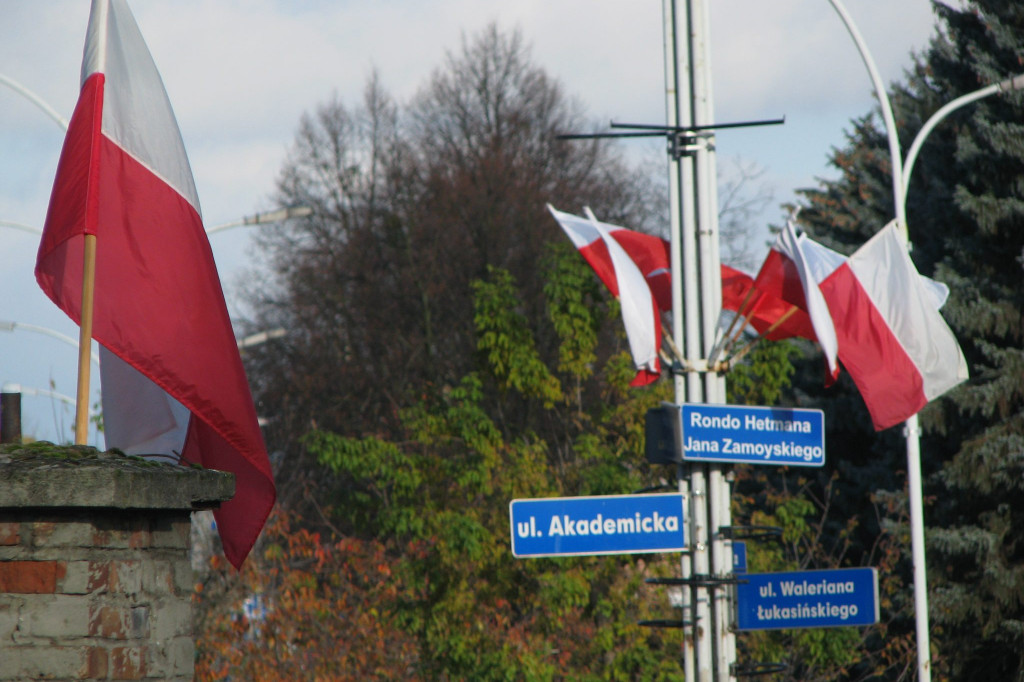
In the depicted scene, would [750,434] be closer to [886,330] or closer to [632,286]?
[632,286]

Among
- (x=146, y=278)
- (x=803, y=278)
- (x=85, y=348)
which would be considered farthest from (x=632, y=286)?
(x=85, y=348)

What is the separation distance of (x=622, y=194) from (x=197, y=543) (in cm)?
2143

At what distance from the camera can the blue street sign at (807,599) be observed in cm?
757

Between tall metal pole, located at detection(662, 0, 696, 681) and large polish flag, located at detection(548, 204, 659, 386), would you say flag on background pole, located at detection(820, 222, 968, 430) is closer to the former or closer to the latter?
large polish flag, located at detection(548, 204, 659, 386)

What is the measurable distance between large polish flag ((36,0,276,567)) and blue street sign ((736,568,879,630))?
3.21 m

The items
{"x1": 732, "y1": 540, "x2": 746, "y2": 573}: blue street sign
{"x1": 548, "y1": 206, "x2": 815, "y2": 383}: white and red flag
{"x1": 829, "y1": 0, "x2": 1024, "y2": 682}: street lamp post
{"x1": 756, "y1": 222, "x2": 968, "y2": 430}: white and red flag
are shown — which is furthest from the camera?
{"x1": 829, "y1": 0, "x2": 1024, "y2": 682}: street lamp post

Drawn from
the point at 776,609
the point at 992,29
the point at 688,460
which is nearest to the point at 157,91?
the point at 688,460

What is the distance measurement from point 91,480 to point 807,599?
15.8ft

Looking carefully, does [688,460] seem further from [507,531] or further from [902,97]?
[902,97]

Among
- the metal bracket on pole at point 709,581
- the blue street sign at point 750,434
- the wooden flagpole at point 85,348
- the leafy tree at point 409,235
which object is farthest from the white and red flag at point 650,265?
the leafy tree at point 409,235

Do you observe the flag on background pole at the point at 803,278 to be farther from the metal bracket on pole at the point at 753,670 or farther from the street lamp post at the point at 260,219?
the street lamp post at the point at 260,219

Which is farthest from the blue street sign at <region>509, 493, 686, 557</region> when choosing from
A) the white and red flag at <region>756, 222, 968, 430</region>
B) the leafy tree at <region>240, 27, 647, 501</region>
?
the leafy tree at <region>240, 27, 647, 501</region>

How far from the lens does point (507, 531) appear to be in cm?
1376

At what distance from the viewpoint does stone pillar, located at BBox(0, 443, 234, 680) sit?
4.11 meters
